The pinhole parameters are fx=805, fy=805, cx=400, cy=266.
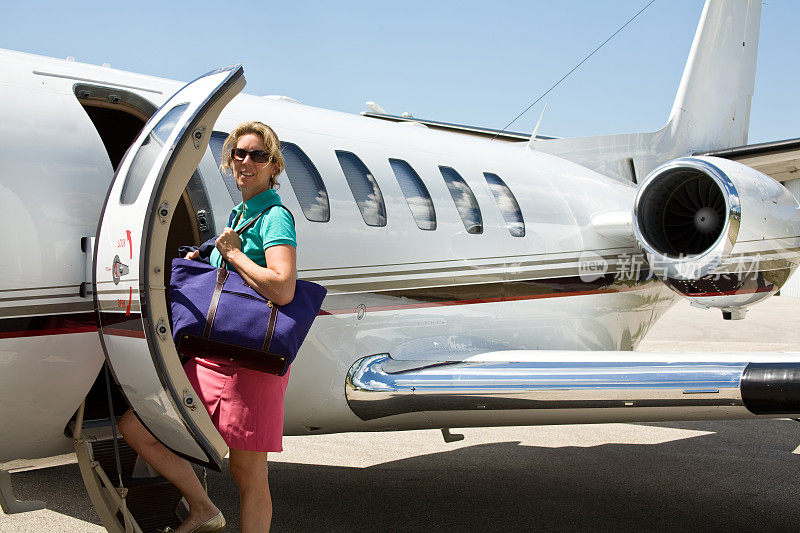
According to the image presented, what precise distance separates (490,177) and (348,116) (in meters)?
1.32

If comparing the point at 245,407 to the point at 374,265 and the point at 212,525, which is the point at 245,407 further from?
the point at 374,265

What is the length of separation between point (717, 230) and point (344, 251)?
3.44 m

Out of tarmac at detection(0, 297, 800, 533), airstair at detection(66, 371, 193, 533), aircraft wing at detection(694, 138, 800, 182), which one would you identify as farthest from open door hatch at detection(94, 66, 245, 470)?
aircraft wing at detection(694, 138, 800, 182)

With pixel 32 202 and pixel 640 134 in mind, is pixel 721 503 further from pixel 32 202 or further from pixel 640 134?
pixel 32 202

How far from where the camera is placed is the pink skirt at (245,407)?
3102mm

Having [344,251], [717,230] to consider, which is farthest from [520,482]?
[344,251]

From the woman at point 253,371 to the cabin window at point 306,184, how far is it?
5.37 feet

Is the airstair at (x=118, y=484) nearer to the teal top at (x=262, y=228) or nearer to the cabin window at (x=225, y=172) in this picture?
the teal top at (x=262, y=228)

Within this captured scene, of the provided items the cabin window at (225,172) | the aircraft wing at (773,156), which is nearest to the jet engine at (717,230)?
the aircraft wing at (773,156)

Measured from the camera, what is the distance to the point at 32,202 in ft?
11.9

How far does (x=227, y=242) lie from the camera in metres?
3.04

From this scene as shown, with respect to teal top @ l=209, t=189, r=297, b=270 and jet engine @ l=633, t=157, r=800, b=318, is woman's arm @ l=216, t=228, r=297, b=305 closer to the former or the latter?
teal top @ l=209, t=189, r=297, b=270

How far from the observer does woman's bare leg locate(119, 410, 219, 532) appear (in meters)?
3.45

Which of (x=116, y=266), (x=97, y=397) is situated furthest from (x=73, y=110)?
(x=97, y=397)
